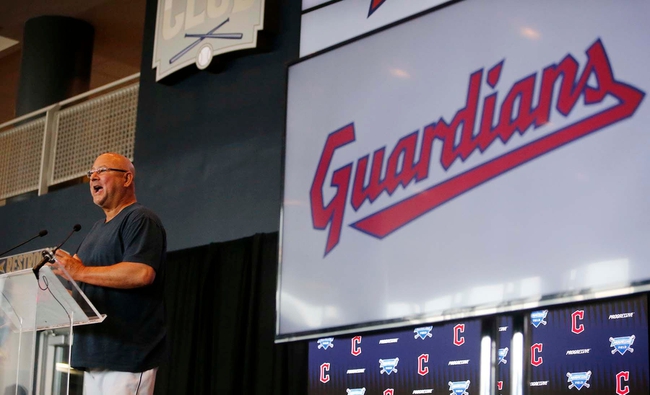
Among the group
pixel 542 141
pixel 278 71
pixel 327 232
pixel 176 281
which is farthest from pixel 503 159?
pixel 176 281

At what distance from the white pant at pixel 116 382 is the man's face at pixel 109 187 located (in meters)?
0.60

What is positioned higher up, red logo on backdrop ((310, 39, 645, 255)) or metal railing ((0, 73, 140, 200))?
metal railing ((0, 73, 140, 200))

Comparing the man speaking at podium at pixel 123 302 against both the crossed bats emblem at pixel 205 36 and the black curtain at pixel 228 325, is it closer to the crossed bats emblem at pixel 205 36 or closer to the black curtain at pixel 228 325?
the black curtain at pixel 228 325

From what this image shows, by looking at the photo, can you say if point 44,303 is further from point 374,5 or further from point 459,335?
point 374,5

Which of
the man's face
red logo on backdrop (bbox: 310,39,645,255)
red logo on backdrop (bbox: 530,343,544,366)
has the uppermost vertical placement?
red logo on backdrop (bbox: 310,39,645,255)

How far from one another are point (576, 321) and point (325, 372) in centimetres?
136

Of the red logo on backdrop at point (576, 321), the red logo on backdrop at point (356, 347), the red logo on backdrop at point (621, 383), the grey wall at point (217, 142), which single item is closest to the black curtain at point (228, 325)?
the grey wall at point (217, 142)

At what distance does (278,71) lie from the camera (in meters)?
5.76

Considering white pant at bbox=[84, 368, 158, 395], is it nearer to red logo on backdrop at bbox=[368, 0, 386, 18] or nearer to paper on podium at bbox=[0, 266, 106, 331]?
paper on podium at bbox=[0, 266, 106, 331]

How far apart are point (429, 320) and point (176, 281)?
9.73 ft

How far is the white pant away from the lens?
2.95m

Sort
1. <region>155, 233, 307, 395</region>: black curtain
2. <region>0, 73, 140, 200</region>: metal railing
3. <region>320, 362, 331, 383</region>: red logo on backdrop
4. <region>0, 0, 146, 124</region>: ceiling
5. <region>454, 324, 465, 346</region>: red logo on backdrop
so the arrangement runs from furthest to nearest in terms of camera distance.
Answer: <region>0, 0, 146, 124</region>: ceiling < <region>0, 73, 140, 200</region>: metal railing < <region>155, 233, 307, 395</region>: black curtain < <region>320, 362, 331, 383</region>: red logo on backdrop < <region>454, 324, 465, 346</region>: red logo on backdrop

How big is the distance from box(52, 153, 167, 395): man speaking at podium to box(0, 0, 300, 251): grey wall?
2171mm

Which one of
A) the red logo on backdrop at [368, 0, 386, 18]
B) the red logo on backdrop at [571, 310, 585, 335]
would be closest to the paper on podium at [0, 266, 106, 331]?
the red logo on backdrop at [571, 310, 585, 335]
